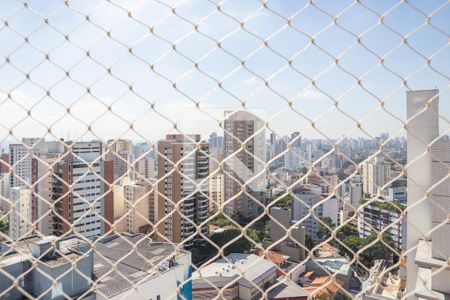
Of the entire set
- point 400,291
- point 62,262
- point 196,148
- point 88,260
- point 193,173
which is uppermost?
point 196,148

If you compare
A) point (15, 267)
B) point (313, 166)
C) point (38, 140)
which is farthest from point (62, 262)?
point (313, 166)

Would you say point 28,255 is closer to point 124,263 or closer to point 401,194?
point 401,194

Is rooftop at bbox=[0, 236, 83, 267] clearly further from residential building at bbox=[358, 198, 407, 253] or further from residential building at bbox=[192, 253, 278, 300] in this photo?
residential building at bbox=[358, 198, 407, 253]

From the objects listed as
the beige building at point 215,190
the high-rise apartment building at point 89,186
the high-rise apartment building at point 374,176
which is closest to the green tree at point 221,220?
the beige building at point 215,190

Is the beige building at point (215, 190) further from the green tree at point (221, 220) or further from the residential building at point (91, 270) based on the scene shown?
the residential building at point (91, 270)

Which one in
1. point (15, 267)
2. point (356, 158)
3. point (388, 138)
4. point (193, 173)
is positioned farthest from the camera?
point (193, 173)

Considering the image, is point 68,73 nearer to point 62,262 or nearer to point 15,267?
point 15,267

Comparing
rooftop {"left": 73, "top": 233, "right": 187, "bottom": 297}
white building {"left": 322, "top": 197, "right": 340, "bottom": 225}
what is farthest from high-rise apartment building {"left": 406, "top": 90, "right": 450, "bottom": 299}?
rooftop {"left": 73, "top": 233, "right": 187, "bottom": 297}
